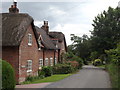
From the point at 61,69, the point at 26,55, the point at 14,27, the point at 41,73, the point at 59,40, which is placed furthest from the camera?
the point at 59,40

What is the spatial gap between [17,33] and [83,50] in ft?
150

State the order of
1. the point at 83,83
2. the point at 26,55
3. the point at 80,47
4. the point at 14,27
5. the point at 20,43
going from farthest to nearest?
the point at 80,47 → the point at 26,55 → the point at 14,27 → the point at 20,43 → the point at 83,83

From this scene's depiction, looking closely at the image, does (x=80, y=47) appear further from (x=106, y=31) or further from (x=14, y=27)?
(x=14, y=27)

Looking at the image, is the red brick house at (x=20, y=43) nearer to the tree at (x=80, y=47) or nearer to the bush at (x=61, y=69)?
the bush at (x=61, y=69)

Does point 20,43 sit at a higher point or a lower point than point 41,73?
higher

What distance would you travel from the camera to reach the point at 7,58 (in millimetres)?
21344

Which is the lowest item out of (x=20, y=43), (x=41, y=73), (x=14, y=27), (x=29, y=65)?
(x=41, y=73)

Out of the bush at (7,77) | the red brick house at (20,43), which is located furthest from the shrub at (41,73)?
the bush at (7,77)

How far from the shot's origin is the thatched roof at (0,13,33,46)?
20.9m

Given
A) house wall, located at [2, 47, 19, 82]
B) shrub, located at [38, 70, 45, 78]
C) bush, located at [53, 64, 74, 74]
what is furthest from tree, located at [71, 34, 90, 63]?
house wall, located at [2, 47, 19, 82]

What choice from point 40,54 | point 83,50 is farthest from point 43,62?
point 83,50

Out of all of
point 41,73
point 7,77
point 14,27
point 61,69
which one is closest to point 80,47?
point 61,69

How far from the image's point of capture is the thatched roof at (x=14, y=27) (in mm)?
20925

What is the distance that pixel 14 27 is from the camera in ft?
72.4
